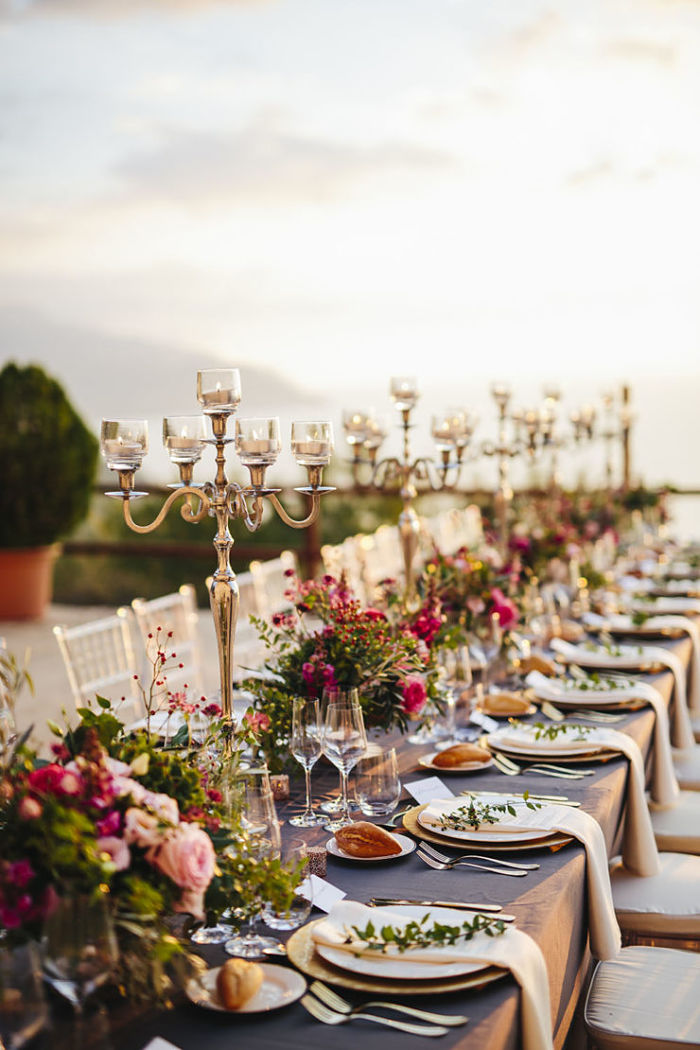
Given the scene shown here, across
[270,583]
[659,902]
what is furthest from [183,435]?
[270,583]

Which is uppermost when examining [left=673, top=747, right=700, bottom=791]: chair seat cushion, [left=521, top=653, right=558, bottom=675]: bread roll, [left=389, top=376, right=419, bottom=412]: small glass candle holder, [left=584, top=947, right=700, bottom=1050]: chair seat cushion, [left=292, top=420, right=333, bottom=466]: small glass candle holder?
[left=389, top=376, right=419, bottom=412]: small glass candle holder

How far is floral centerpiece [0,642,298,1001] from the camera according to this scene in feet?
3.97

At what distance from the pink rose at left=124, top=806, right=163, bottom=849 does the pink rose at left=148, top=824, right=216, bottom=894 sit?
13 mm

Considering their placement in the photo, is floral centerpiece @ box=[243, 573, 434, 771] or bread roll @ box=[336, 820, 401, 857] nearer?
bread roll @ box=[336, 820, 401, 857]

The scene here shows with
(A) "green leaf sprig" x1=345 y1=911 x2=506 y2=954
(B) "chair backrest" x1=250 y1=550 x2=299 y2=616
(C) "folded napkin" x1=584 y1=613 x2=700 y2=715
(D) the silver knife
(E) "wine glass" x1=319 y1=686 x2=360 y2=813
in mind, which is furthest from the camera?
(B) "chair backrest" x1=250 y1=550 x2=299 y2=616

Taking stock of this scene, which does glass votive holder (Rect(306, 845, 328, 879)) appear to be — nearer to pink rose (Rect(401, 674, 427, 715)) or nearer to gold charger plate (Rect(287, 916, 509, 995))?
gold charger plate (Rect(287, 916, 509, 995))

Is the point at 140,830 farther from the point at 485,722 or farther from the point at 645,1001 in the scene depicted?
the point at 485,722

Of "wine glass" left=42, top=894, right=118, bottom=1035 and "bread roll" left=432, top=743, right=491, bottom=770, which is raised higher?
"wine glass" left=42, top=894, right=118, bottom=1035

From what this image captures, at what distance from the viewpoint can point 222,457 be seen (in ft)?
6.63

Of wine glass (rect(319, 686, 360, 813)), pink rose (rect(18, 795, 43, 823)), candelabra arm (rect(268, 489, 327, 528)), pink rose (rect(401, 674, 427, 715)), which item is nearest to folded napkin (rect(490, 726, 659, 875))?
pink rose (rect(401, 674, 427, 715))

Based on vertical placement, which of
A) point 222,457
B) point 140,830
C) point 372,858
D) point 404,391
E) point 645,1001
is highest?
point 404,391

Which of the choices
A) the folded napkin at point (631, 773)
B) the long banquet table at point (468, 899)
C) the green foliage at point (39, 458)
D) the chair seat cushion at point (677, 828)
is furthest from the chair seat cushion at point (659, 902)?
the green foliage at point (39, 458)

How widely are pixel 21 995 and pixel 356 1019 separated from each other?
42cm

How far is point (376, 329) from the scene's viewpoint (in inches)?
385
